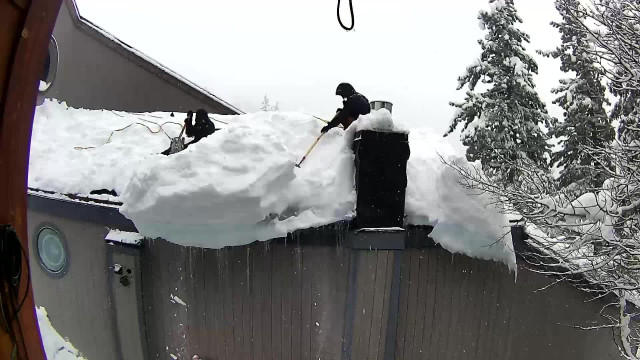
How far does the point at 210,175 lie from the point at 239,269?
1293 millimetres

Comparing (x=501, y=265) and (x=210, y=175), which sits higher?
(x=210, y=175)

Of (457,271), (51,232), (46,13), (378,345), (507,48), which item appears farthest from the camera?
(507,48)

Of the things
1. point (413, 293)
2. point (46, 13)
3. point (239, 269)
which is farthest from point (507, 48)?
point (46, 13)

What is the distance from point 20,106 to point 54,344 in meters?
6.77

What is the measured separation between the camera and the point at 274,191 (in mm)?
4895

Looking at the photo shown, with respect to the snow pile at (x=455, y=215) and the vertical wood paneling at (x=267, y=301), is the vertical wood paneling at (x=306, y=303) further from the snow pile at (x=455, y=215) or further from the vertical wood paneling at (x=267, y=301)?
the snow pile at (x=455, y=215)

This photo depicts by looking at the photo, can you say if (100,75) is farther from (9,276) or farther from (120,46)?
(9,276)

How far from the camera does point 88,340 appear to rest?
266 inches

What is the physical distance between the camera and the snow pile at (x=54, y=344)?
6934 millimetres

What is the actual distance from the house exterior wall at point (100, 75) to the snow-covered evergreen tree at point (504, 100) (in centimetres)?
1018

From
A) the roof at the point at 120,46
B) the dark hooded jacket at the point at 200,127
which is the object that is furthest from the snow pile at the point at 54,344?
the roof at the point at 120,46

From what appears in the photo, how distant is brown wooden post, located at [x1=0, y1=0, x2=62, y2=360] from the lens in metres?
1.79

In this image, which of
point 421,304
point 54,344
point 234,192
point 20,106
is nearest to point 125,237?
point 234,192

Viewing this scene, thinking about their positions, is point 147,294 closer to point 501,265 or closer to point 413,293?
point 413,293
